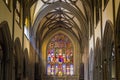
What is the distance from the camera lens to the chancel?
2212 cm

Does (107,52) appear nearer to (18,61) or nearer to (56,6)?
(18,61)

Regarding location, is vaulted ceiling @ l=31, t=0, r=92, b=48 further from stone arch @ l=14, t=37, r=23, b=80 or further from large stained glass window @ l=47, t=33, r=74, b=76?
stone arch @ l=14, t=37, r=23, b=80

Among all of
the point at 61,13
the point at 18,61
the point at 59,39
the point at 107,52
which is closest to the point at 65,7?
the point at 61,13

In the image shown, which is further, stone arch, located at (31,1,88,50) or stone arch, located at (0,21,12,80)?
stone arch, located at (31,1,88,50)

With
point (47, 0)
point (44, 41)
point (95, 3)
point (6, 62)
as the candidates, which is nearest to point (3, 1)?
point (6, 62)

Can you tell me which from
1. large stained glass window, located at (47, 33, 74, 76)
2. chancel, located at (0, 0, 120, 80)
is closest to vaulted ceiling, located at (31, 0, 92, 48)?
chancel, located at (0, 0, 120, 80)

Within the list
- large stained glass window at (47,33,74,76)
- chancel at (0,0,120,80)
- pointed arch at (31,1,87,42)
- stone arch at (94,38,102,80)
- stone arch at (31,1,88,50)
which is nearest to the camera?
chancel at (0,0,120,80)

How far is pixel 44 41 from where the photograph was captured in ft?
150

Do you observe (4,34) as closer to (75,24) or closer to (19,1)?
(19,1)

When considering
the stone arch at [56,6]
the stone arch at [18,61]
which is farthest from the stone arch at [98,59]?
the stone arch at [56,6]

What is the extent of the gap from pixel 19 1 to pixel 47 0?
759 cm

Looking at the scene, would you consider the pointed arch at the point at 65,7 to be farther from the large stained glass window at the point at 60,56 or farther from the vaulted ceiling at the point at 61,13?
the large stained glass window at the point at 60,56

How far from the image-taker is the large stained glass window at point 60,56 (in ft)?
149

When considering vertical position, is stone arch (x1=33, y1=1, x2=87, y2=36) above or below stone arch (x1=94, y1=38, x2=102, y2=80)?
above
